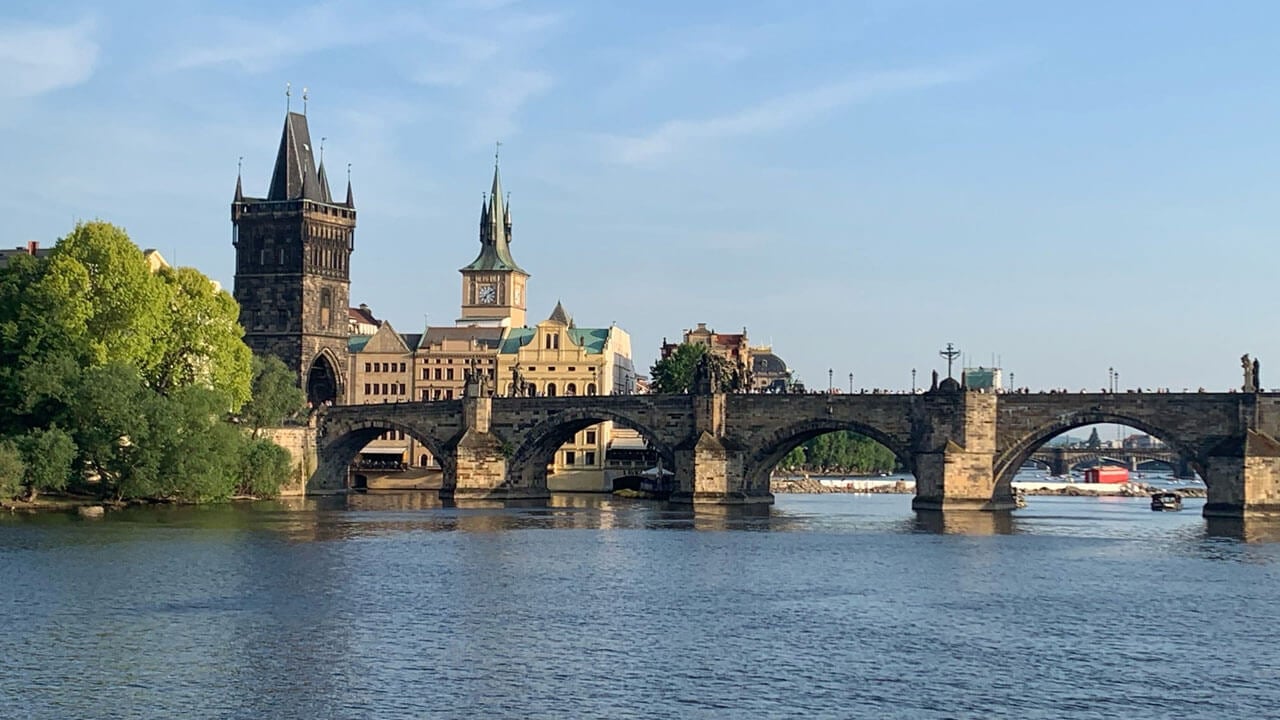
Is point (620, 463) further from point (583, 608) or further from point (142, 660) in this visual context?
point (142, 660)

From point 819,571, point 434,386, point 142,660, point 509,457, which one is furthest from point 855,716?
point 434,386

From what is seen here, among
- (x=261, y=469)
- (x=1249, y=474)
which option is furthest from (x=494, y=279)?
(x=1249, y=474)

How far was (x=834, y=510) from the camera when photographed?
11744 centimetres

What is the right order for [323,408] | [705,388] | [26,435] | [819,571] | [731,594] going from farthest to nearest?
[323,408]
[705,388]
[26,435]
[819,571]
[731,594]

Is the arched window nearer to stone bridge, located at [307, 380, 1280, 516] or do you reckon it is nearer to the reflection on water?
stone bridge, located at [307, 380, 1280, 516]

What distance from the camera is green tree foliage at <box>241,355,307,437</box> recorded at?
11512 centimetres

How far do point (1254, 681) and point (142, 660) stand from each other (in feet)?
88.5

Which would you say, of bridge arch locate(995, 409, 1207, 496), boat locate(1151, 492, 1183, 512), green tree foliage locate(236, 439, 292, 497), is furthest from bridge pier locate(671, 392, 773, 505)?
boat locate(1151, 492, 1183, 512)

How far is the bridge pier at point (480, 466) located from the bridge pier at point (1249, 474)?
142ft

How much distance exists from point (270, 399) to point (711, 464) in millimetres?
28747

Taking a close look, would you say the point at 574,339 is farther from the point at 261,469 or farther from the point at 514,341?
the point at 261,469

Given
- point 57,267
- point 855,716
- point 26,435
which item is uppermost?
point 57,267

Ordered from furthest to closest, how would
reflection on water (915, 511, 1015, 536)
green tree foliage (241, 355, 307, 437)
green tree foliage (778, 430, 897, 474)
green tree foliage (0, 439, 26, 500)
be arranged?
green tree foliage (778, 430, 897, 474) → green tree foliage (241, 355, 307, 437) → reflection on water (915, 511, 1015, 536) → green tree foliage (0, 439, 26, 500)

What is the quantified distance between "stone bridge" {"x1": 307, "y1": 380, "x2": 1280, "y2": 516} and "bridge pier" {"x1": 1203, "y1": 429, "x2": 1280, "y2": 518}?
7 centimetres
